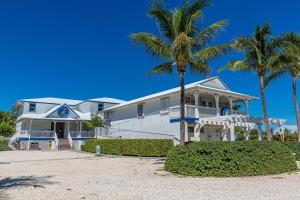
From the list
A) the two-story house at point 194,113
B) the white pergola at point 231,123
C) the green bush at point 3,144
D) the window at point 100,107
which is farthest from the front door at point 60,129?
the white pergola at point 231,123

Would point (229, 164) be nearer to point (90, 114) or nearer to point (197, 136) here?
point (197, 136)

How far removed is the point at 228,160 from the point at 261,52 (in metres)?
12.2

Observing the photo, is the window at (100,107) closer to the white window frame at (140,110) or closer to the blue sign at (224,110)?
the white window frame at (140,110)

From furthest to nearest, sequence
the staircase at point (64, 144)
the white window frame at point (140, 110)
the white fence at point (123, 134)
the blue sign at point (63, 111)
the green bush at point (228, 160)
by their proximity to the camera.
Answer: the blue sign at point (63, 111) → the staircase at point (64, 144) → the white window frame at point (140, 110) → the white fence at point (123, 134) → the green bush at point (228, 160)

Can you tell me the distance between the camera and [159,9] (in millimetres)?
14625

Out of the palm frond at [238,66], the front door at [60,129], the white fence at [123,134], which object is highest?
the palm frond at [238,66]

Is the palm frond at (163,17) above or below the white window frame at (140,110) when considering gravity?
above

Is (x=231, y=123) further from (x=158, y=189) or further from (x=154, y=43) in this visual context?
(x=158, y=189)

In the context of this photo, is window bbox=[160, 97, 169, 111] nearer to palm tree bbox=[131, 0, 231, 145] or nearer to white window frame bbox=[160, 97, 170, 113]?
white window frame bbox=[160, 97, 170, 113]

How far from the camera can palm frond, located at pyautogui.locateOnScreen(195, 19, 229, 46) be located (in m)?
14.4

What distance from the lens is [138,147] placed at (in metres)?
21.8

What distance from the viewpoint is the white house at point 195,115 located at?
22.7 m

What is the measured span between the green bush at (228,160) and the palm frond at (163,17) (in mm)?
6600

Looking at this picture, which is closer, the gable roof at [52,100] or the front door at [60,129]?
the gable roof at [52,100]
